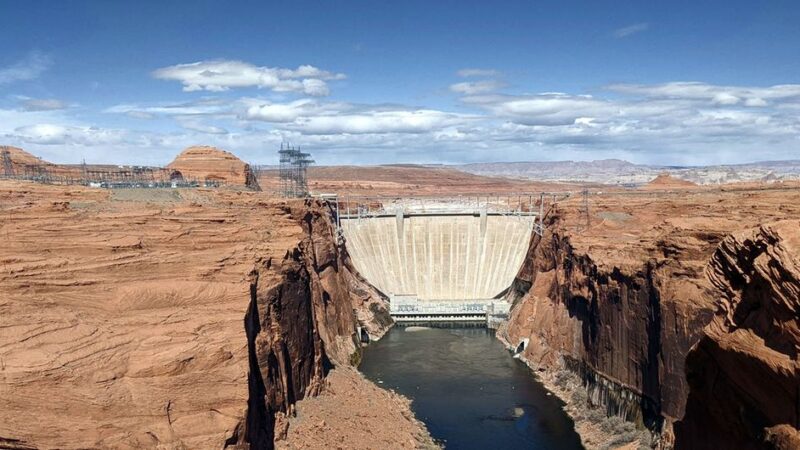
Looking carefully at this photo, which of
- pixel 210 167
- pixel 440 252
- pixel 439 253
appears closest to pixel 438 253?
pixel 439 253

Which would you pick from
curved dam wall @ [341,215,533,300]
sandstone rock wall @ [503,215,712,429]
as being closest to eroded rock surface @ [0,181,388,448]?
sandstone rock wall @ [503,215,712,429]

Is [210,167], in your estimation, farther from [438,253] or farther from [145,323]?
[145,323]

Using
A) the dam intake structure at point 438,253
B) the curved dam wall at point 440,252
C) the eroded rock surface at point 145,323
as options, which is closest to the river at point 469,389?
the dam intake structure at point 438,253

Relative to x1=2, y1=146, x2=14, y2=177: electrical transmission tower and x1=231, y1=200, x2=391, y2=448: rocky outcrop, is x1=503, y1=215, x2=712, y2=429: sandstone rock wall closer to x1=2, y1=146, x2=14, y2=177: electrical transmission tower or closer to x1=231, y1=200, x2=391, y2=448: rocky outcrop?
x1=231, y1=200, x2=391, y2=448: rocky outcrop

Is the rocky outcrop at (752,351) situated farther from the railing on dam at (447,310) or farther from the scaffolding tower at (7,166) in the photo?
the scaffolding tower at (7,166)

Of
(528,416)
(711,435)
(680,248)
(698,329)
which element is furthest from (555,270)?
(711,435)

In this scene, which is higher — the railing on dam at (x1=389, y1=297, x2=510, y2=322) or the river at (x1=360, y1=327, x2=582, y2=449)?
the railing on dam at (x1=389, y1=297, x2=510, y2=322)

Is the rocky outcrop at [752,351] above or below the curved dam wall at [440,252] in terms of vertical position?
above
